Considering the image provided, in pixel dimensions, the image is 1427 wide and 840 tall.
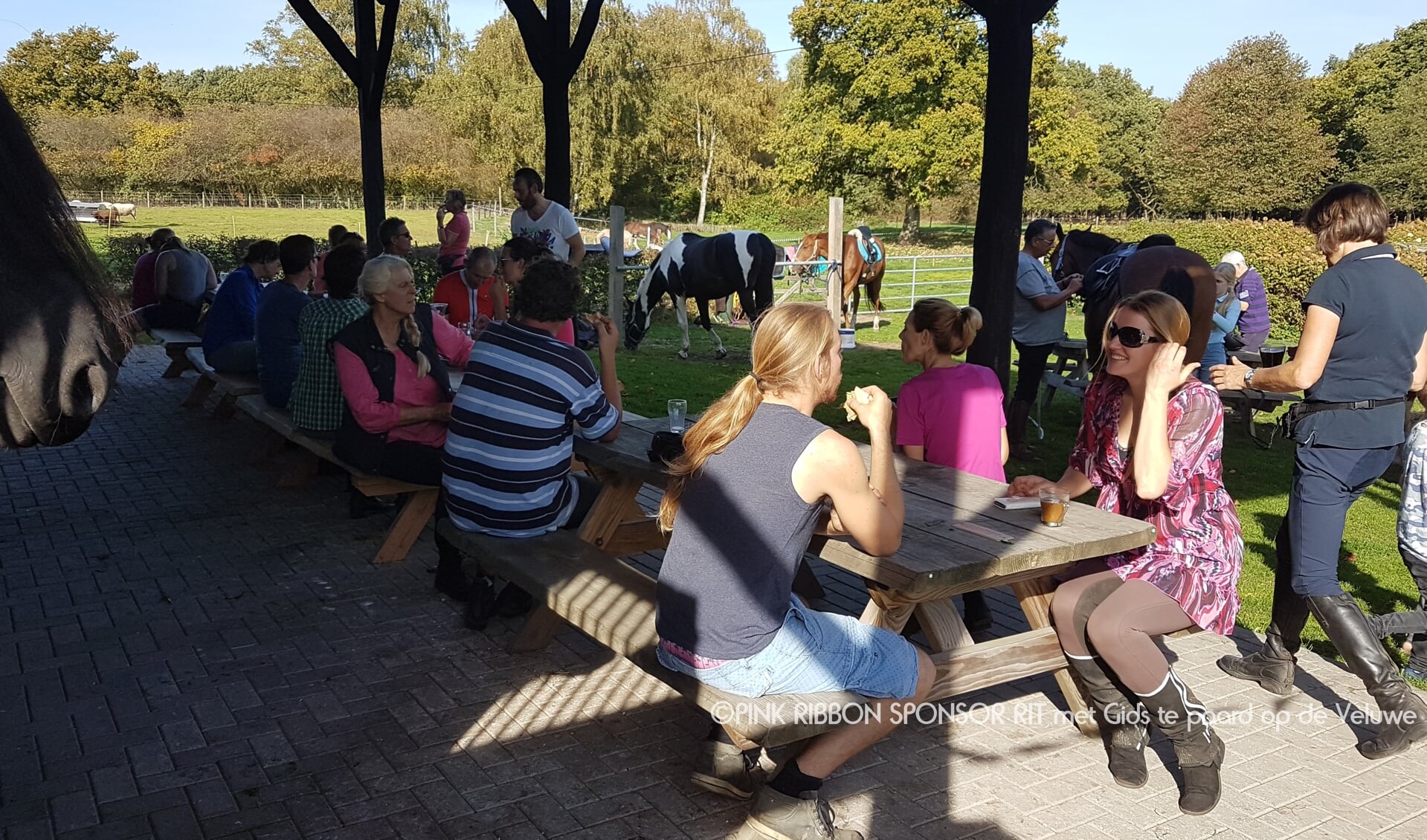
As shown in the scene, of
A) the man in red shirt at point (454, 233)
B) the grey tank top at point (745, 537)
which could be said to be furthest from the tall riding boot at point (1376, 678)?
the man in red shirt at point (454, 233)

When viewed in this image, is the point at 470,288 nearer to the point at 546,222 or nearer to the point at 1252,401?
the point at 546,222

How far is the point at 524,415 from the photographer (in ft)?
13.0

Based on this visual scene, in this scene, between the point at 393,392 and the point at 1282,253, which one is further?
the point at 1282,253

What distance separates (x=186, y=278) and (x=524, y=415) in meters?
6.78

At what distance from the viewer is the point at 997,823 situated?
3.01 meters

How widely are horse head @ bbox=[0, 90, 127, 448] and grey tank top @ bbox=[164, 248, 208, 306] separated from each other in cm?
798

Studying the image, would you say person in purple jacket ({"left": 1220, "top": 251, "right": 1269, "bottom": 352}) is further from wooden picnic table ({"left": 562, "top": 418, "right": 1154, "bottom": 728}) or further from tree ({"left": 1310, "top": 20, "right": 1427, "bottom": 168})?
tree ({"left": 1310, "top": 20, "right": 1427, "bottom": 168})

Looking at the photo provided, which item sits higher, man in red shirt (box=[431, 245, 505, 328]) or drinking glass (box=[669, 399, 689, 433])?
man in red shirt (box=[431, 245, 505, 328])

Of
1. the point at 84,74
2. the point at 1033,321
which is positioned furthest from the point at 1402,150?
the point at 84,74

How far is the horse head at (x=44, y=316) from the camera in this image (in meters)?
1.87

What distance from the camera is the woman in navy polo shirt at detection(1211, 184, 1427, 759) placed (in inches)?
140

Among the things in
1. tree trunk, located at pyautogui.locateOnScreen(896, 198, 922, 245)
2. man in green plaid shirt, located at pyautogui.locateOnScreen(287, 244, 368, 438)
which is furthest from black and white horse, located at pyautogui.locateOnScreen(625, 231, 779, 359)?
tree trunk, located at pyautogui.locateOnScreen(896, 198, 922, 245)

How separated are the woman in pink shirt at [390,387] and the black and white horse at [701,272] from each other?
907cm

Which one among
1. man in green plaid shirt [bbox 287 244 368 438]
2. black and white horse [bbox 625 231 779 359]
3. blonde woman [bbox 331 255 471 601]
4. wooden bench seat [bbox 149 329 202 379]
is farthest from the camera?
black and white horse [bbox 625 231 779 359]
